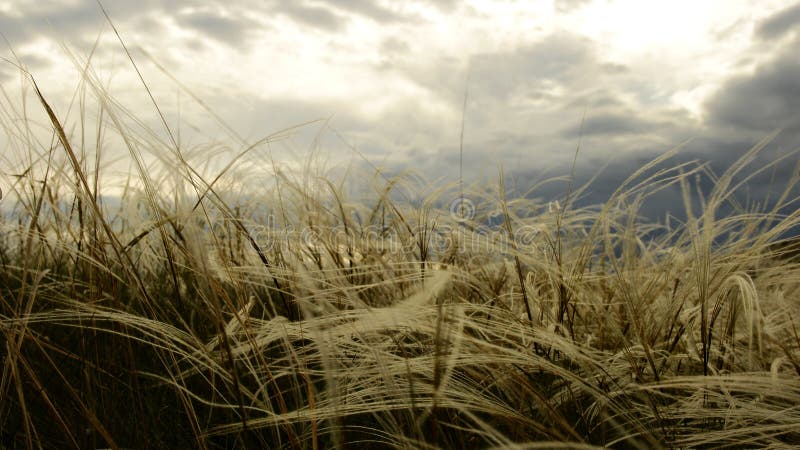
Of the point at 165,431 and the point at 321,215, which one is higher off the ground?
the point at 321,215

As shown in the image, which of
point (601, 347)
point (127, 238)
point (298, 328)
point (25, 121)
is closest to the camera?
point (298, 328)

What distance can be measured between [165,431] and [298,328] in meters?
0.42

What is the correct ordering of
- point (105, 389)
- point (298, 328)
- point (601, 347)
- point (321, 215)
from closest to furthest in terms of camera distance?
point (298, 328) < point (105, 389) < point (601, 347) < point (321, 215)

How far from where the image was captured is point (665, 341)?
1740 millimetres

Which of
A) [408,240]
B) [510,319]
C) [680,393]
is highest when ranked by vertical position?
[408,240]

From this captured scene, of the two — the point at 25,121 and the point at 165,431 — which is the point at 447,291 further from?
the point at 25,121

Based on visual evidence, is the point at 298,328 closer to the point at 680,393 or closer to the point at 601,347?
the point at 601,347

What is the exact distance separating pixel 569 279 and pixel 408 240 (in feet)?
2.57

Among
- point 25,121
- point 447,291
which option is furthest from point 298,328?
point 25,121

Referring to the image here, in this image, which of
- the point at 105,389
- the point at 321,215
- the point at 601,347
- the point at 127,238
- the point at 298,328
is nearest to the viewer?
the point at 298,328

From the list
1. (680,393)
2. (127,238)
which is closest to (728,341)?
(680,393)

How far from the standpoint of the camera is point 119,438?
4.12ft

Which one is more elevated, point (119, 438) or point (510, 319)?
point (510, 319)

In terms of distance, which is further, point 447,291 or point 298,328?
point 447,291
